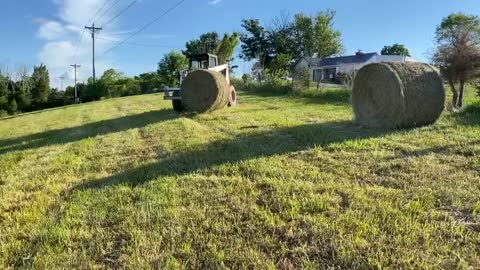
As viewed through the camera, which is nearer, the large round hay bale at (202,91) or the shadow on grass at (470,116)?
the shadow on grass at (470,116)

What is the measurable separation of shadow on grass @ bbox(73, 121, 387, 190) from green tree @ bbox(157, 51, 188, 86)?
35360 millimetres

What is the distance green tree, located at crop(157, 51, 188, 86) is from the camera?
1676 inches

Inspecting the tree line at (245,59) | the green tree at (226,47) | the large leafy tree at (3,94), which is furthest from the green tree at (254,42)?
the large leafy tree at (3,94)

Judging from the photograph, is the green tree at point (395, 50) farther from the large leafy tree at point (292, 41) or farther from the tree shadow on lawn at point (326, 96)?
the tree shadow on lawn at point (326, 96)

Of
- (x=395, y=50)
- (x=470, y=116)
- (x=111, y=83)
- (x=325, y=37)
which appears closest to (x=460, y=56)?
(x=470, y=116)

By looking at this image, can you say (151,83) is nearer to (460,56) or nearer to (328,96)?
(328,96)

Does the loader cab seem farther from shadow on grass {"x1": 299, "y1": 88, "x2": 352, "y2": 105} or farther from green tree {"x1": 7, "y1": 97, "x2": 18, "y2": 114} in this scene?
green tree {"x1": 7, "y1": 97, "x2": 18, "y2": 114}

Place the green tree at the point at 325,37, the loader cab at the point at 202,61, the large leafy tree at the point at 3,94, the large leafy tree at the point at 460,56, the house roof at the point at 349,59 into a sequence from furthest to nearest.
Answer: the house roof at the point at 349,59
the large leafy tree at the point at 3,94
the green tree at the point at 325,37
the loader cab at the point at 202,61
the large leafy tree at the point at 460,56

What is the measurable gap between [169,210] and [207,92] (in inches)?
336

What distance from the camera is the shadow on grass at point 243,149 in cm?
501

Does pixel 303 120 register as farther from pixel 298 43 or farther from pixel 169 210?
pixel 298 43

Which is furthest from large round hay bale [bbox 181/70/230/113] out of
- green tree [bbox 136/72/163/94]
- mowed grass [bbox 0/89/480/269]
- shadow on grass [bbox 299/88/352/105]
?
green tree [bbox 136/72/163/94]

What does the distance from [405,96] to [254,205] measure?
5.01 metres

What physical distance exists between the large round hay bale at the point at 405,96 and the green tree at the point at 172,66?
115 feet
